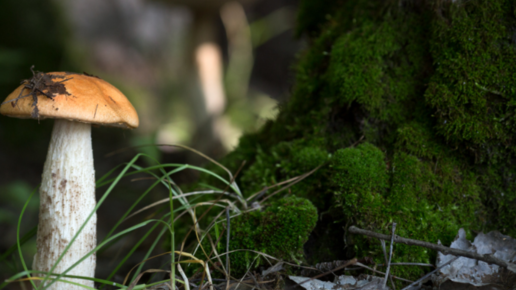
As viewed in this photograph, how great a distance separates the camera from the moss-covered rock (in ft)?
5.39

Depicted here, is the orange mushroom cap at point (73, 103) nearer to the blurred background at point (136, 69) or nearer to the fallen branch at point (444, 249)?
the fallen branch at point (444, 249)

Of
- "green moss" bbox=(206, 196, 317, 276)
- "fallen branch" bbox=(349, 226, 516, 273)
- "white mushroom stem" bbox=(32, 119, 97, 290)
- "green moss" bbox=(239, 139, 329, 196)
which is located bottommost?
A: "fallen branch" bbox=(349, 226, 516, 273)

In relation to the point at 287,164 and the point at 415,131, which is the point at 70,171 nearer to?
the point at 287,164

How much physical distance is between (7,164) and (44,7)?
9.32ft

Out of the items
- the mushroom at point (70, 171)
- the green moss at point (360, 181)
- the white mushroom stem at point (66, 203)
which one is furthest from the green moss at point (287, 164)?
the white mushroom stem at point (66, 203)

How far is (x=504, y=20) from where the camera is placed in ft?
5.63

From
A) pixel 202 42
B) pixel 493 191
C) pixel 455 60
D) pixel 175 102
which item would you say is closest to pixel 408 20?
pixel 455 60

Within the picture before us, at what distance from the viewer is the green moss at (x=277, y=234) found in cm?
163

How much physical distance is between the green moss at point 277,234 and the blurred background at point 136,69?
9.23ft

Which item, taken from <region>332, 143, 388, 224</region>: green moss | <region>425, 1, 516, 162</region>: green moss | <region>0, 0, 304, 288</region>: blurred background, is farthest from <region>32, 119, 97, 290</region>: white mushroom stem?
<region>0, 0, 304, 288</region>: blurred background

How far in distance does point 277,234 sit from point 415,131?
1.07 meters

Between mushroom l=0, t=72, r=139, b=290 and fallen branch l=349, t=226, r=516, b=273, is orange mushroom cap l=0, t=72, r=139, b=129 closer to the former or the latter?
mushroom l=0, t=72, r=139, b=290

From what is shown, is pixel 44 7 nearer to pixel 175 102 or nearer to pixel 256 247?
pixel 175 102

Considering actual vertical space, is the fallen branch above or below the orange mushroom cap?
below
